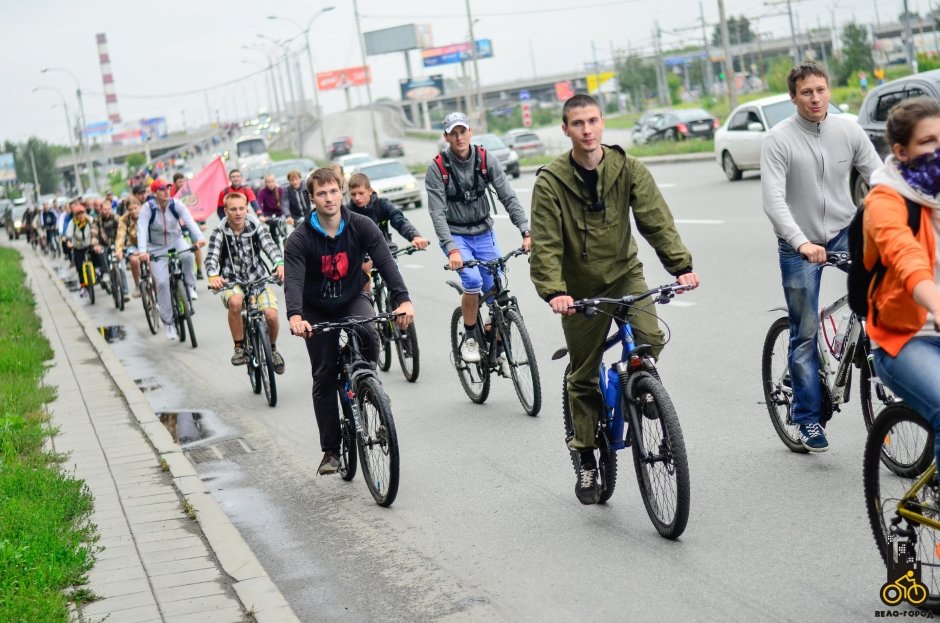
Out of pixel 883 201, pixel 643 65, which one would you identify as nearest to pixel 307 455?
pixel 883 201

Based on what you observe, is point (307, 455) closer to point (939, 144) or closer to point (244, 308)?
point (244, 308)

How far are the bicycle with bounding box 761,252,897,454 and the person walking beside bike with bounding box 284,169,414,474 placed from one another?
2.04 meters

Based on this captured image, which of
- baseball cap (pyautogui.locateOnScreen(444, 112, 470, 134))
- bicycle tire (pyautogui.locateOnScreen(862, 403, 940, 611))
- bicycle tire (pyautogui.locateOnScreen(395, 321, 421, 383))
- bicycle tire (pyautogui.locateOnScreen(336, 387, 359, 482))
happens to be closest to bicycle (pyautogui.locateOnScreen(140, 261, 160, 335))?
bicycle tire (pyautogui.locateOnScreen(395, 321, 421, 383))

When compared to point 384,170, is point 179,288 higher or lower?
lower

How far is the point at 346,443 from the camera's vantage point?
8070 millimetres

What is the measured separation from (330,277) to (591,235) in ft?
7.00

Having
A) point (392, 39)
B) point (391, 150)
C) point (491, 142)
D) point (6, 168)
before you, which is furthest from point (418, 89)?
point (491, 142)

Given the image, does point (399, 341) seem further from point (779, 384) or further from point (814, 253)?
point (814, 253)

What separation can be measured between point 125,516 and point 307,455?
2.06 m

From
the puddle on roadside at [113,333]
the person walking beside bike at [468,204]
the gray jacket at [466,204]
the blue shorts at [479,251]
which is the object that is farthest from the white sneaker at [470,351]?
the puddle on roadside at [113,333]

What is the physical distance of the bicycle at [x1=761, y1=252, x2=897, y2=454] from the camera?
657 centimetres

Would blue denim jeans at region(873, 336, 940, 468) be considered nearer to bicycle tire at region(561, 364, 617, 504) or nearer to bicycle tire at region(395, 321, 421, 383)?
bicycle tire at region(561, 364, 617, 504)

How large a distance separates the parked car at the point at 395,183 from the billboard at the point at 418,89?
13128 centimetres

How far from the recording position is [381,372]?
12258 millimetres
